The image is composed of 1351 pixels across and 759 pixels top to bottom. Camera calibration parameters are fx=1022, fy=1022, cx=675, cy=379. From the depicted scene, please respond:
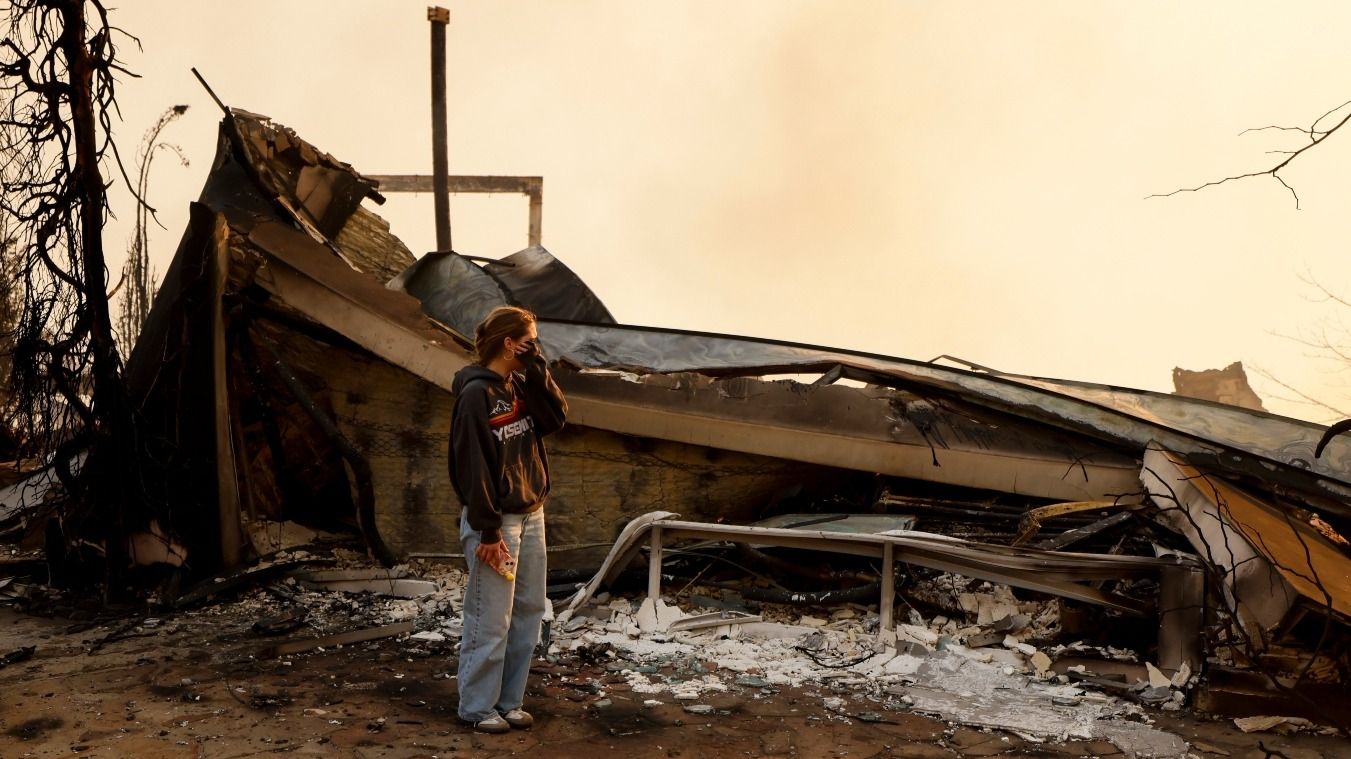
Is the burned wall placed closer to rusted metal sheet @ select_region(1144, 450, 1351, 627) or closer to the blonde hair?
rusted metal sheet @ select_region(1144, 450, 1351, 627)

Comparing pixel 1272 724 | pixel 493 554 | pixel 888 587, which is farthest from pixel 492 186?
pixel 1272 724

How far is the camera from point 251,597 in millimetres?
7137

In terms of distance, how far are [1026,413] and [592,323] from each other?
12.1 feet

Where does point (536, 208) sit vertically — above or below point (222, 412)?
above

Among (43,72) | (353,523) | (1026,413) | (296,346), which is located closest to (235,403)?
(296,346)

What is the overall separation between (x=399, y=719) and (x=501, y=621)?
2.35 ft

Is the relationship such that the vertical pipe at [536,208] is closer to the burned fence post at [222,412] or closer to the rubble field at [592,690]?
the burned fence post at [222,412]

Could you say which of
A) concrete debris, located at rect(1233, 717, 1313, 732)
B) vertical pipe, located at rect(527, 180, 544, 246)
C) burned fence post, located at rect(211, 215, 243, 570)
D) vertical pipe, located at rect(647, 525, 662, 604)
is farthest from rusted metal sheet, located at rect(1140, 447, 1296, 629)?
vertical pipe, located at rect(527, 180, 544, 246)

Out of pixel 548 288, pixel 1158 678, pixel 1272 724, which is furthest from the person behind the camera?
pixel 548 288

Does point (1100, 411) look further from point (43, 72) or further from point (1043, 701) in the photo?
point (43, 72)

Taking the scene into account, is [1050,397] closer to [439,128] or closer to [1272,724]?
[1272,724]

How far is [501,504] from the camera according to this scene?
13.8 ft

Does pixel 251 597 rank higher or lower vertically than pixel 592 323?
lower

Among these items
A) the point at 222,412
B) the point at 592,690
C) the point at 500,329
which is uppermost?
the point at 500,329
